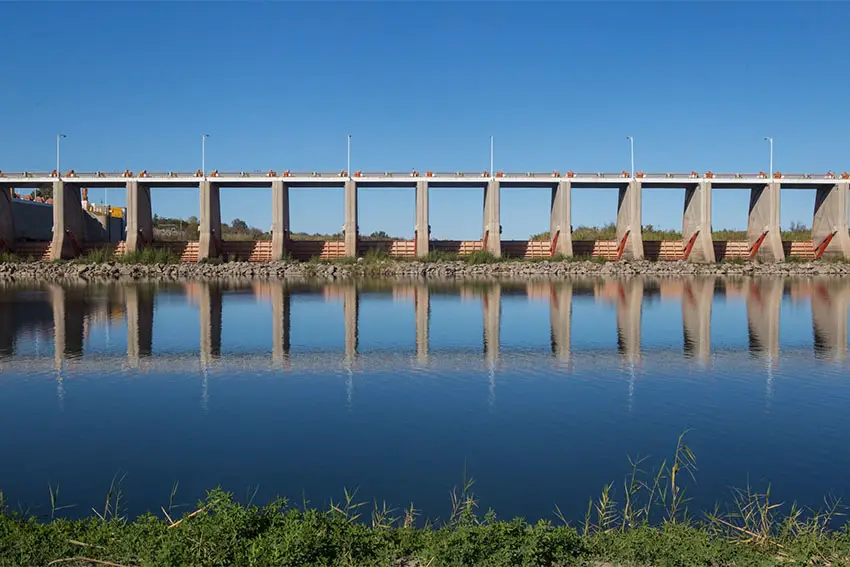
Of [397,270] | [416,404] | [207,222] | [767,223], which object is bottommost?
[416,404]

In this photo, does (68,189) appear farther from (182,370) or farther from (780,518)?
(780,518)

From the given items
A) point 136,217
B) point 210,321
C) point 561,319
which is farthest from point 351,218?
point 561,319

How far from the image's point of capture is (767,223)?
60688 mm

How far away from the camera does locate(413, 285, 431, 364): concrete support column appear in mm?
19391

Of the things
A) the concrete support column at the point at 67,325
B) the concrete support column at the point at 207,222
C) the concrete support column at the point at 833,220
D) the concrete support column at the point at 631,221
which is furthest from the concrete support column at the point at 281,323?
the concrete support column at the point at 833,220

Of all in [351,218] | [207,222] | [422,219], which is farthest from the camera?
[422,219]

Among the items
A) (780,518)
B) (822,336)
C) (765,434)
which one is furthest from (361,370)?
(822,336)

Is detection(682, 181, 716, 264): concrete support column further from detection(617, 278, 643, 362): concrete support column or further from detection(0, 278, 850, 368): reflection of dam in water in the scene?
detection(617, 278, 643, 362): concrete support column

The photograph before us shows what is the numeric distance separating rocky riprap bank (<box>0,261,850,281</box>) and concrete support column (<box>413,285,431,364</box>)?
12.0m

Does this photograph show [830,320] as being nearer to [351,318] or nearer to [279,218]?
[351,318]

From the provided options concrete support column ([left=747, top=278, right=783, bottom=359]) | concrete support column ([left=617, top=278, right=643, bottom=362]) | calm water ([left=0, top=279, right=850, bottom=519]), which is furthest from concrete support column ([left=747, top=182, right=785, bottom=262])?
calm water ([left=0, top=279, right=850, bottom=519])

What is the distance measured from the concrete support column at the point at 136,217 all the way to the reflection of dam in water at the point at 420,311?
52.2ft

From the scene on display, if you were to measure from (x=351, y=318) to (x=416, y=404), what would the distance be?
1370 centimetres

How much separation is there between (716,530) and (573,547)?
1695mm
